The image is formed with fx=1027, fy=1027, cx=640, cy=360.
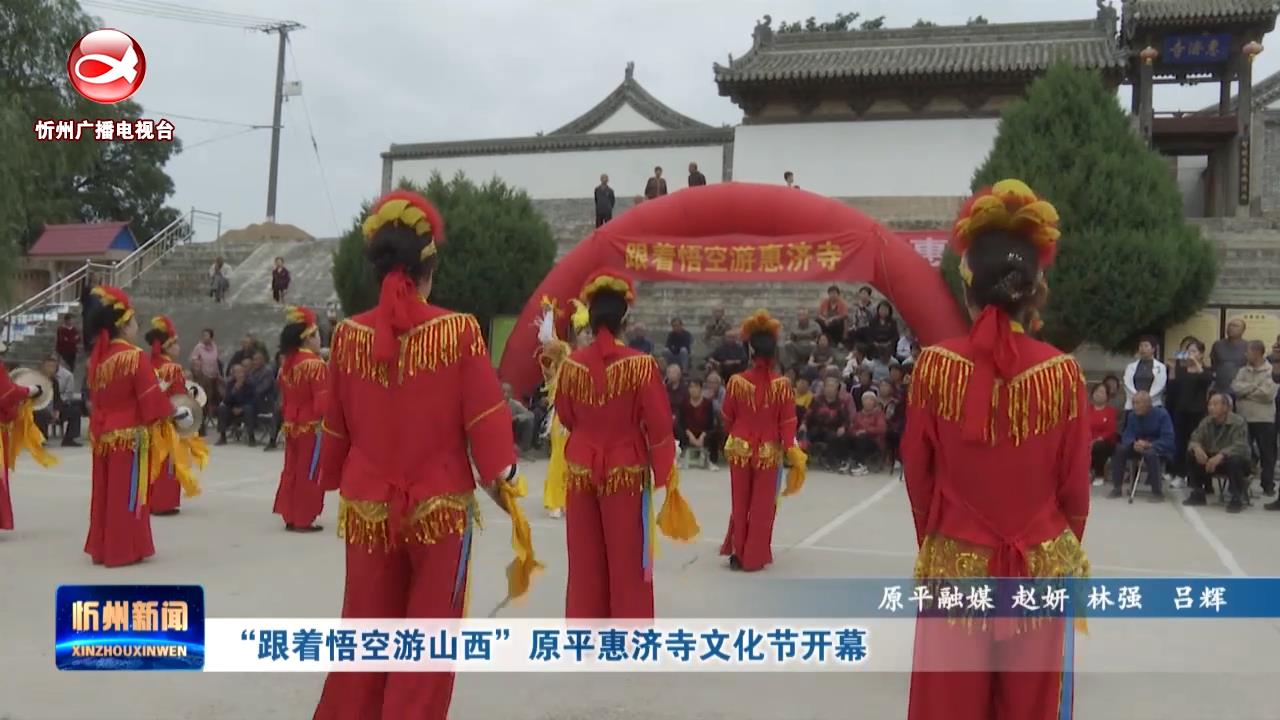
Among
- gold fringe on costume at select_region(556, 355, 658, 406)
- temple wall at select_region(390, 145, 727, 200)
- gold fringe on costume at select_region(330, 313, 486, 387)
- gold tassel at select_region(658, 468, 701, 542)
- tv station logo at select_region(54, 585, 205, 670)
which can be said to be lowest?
tv station logo at select_region(54, 585, 205, 670)

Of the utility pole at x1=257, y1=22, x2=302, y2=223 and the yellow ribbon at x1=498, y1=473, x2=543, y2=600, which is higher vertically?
the utility pole at x1=257, y1=22, x2=302, y2=223

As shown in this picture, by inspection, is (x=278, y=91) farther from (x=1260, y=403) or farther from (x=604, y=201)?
(x=1260, y=403)

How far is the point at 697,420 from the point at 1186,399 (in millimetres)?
4971

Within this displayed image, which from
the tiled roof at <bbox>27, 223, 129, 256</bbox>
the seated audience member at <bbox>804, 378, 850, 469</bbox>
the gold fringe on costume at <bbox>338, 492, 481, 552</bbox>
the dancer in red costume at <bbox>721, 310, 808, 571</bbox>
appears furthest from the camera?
the tiled roof at <bbox>27, 223, 129, 256</bbox>

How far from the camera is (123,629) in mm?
3938

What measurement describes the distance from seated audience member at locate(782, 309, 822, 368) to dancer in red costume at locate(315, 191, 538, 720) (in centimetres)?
1008

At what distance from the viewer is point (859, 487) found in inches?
408

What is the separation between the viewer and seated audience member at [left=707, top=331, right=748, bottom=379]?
12.8 m

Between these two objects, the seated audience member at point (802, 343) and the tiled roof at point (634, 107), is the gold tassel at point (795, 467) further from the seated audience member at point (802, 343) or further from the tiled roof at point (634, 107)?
the tiled roof at point (634, 107)

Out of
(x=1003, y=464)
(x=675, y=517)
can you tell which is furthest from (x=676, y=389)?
(x=1003, y=464)

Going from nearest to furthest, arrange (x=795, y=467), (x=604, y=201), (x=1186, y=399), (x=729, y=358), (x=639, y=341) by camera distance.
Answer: (x=795, y=467) < (x=1186, y=399) < (x=729, y=358) < (x=639, y=341) < (x=604, y=201)

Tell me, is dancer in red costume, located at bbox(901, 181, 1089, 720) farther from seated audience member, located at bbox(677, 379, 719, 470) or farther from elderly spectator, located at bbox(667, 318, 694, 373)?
elderly spectator, located at bbox(667, 318, 694, 373)

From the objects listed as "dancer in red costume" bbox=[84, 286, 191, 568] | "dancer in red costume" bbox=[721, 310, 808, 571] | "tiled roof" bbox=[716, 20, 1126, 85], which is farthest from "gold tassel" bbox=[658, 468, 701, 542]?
"tiled roof" bbox=[716, 20, 1126, 85]

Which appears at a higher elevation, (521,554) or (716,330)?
(716,330)
